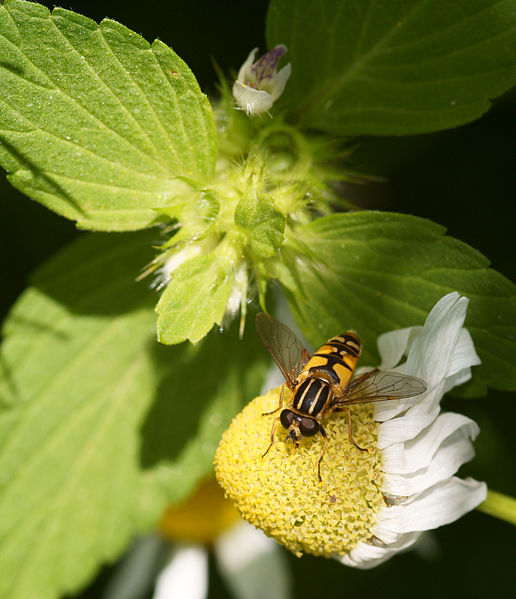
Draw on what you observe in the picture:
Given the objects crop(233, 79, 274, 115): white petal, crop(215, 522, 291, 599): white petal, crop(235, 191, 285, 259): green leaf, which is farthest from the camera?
crop(215, 522, 291, 599): white petal

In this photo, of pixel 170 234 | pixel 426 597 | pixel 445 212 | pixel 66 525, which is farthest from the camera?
pixel 426 597

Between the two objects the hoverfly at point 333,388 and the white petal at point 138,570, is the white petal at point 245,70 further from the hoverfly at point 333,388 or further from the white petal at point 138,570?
the white petal at point 138,570

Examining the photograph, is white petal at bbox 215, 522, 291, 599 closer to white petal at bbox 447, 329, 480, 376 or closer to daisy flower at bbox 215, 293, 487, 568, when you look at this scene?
daisy flower at bbox 215, 293, 487, 568

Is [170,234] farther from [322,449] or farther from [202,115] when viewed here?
[322,449]

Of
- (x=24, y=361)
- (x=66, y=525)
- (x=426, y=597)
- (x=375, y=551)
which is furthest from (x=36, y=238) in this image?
(x=426, y=597)

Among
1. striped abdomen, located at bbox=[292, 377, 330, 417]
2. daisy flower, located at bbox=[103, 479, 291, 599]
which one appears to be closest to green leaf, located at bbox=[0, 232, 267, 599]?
striped abdomen, located at bbox=[292, 377, 330, 417]

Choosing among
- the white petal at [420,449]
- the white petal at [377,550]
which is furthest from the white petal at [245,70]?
the white petal at [377,550]

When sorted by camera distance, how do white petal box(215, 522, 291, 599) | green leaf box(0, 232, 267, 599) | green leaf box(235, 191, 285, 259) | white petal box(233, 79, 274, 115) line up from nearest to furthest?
1. green leaf box(235, 191, 285, 259)
2. white petal box(233, 79, 274, 115)
3. green leaf box(0, 232, 267, 599)
4. white petal box(215, 522, 291, 599)

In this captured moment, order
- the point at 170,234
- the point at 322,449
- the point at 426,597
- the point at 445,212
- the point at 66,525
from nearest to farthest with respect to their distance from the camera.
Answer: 1. the point at 322,449
2. the point at 170,234
3. the point at 66,525
4. the point at 445,212
5. the point at 426,597
